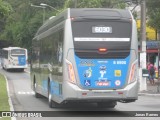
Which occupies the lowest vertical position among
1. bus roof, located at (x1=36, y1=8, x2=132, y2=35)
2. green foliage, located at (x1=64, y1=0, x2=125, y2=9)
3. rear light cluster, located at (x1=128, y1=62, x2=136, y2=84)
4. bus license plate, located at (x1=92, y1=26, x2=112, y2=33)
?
rear light cluster, located at (x1=128, y1=62, x2=136, y2=84)

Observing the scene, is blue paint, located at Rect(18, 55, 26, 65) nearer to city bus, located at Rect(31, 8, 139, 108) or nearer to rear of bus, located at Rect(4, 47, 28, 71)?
rear of bus, located at Rect(4, 47, 28, 71)

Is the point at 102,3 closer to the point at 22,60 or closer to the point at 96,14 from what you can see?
the point at 22,60

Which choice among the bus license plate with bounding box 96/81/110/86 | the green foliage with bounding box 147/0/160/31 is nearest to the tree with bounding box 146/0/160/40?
the green foliage with bounding box 147/0/160/31

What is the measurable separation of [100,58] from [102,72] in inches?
18.4

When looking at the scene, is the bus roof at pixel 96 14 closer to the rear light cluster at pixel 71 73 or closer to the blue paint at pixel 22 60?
the rear light cluster at pixel 71 73

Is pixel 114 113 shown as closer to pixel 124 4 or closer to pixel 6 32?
pixel 124 4

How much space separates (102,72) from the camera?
54.6 feet

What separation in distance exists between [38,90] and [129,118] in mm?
9096

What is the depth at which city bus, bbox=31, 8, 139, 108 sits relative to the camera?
54.1ft

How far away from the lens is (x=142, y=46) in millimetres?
30172

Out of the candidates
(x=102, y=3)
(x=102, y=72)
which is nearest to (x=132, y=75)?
(x=102, y=72)

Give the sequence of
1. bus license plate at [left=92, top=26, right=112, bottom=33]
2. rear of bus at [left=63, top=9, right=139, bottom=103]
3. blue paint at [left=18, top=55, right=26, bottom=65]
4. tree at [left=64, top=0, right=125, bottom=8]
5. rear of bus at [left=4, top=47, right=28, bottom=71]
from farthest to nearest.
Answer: rear of bus at [left=4, top=47, right=28, bottom=71] → blue paint at [left=18, top=55, right=26, bottom=65] → tree at [left=64, top=0, right=125, bottom=8] → bus license plate at [left=92, top=26, right=112, bottom=33] → rear of bus at [left=63, top=9, right=139, bottom=103]

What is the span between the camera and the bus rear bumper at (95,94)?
16375 millimetres

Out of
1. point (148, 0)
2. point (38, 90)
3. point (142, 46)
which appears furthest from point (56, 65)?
point (148, 0)
